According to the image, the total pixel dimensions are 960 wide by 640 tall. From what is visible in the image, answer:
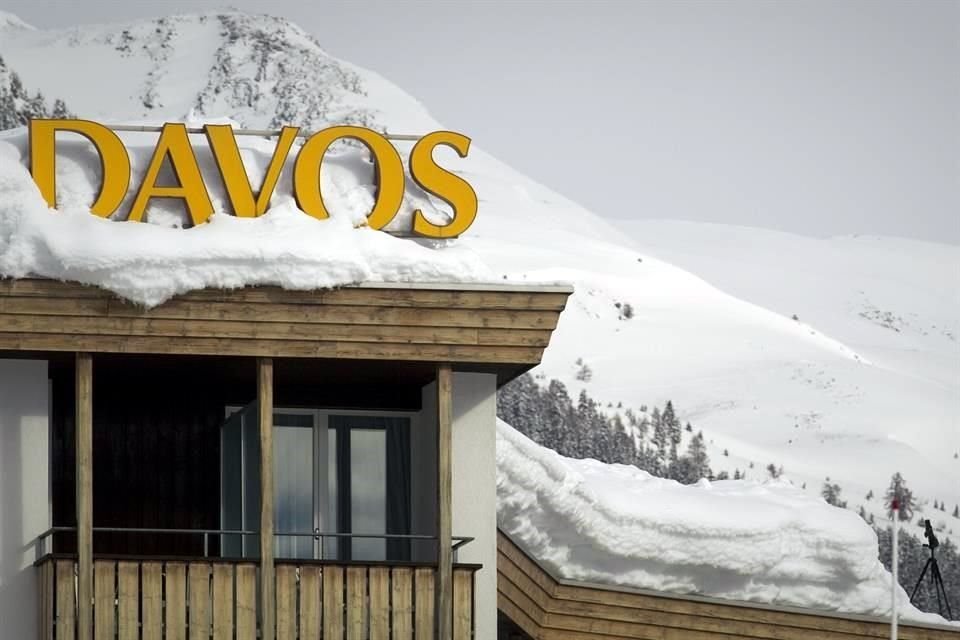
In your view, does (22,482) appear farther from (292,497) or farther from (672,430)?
(672,430)

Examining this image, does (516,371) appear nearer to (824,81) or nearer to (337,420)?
(337,420)

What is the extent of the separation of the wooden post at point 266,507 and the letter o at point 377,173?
6.52 ft

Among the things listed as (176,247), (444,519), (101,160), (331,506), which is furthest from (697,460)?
(176,247)

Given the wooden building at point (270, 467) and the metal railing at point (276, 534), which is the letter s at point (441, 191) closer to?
the wooden building at point (270, 467)

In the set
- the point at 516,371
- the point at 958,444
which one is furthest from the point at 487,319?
the point at 958,444

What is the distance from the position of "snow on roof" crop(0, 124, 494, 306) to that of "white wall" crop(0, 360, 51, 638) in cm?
157

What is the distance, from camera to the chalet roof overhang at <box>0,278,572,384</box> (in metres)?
20.1

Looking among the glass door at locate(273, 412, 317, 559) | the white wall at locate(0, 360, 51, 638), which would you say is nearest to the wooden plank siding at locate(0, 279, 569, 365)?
the white wall at locate(0, 360, 51, 638)

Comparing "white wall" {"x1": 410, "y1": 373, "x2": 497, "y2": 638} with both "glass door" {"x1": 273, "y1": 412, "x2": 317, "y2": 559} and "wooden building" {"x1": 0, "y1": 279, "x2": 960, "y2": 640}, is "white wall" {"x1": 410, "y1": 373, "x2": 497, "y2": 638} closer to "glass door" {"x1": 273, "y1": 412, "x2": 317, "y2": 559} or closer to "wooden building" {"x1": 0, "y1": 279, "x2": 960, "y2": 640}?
"wooden building" {"x1": 0, "y1": 279, "x2": 960, "y2": 640}

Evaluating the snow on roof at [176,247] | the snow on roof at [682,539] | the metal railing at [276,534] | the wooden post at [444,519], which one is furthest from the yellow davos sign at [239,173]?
the snow on roof at [682,539]

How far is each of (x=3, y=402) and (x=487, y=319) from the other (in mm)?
5205

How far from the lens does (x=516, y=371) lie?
21766 mm

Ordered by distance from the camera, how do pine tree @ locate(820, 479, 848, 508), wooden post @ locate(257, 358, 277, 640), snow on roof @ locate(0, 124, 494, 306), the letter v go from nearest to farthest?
snow on roof @ locate(0, 124, 494, 306) < wooden post @ locate(257, 358, 277, 640) < the letter v < pine tree @ locate(820, 479, 848, 508)

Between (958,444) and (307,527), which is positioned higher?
(307,527)
